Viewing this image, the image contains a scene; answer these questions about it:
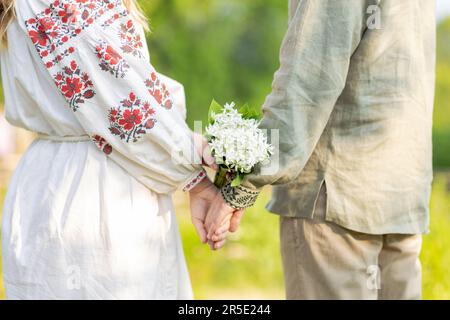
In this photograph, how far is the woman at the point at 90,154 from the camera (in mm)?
2240

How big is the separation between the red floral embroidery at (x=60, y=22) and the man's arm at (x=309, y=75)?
63 cm

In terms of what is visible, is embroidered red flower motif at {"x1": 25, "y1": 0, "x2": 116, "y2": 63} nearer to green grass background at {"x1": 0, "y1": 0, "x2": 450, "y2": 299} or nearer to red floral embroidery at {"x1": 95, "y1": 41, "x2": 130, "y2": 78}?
red floral embroidery at {"x1": 95, "y1": 41, "x2": 130, "y2": 78}

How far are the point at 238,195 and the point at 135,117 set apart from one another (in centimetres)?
46

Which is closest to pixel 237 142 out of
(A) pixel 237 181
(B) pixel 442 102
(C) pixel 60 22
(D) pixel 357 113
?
(A) pixel 237 181

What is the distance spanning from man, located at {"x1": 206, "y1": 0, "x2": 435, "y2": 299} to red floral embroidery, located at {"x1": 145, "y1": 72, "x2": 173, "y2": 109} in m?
0.34

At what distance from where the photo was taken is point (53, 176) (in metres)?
2.29

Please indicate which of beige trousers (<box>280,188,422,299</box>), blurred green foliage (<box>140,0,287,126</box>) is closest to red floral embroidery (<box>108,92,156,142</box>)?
beige trousers (<box>280,188,422,299</box>)

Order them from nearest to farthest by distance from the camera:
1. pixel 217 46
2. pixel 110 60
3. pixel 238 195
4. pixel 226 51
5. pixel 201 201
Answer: pixel 110 60
pixel 238 195
pixel 201 201
pixel 217 46
pixel 226 51

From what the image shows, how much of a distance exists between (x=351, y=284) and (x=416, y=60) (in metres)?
0.81

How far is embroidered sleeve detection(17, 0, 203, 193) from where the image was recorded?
2.23 metres

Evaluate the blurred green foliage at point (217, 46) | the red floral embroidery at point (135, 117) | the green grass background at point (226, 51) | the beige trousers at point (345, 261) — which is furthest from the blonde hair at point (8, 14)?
the blurred green foliage at point (217, 46)

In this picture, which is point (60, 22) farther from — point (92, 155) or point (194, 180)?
point (194, 180)

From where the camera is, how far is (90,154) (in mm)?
2283
